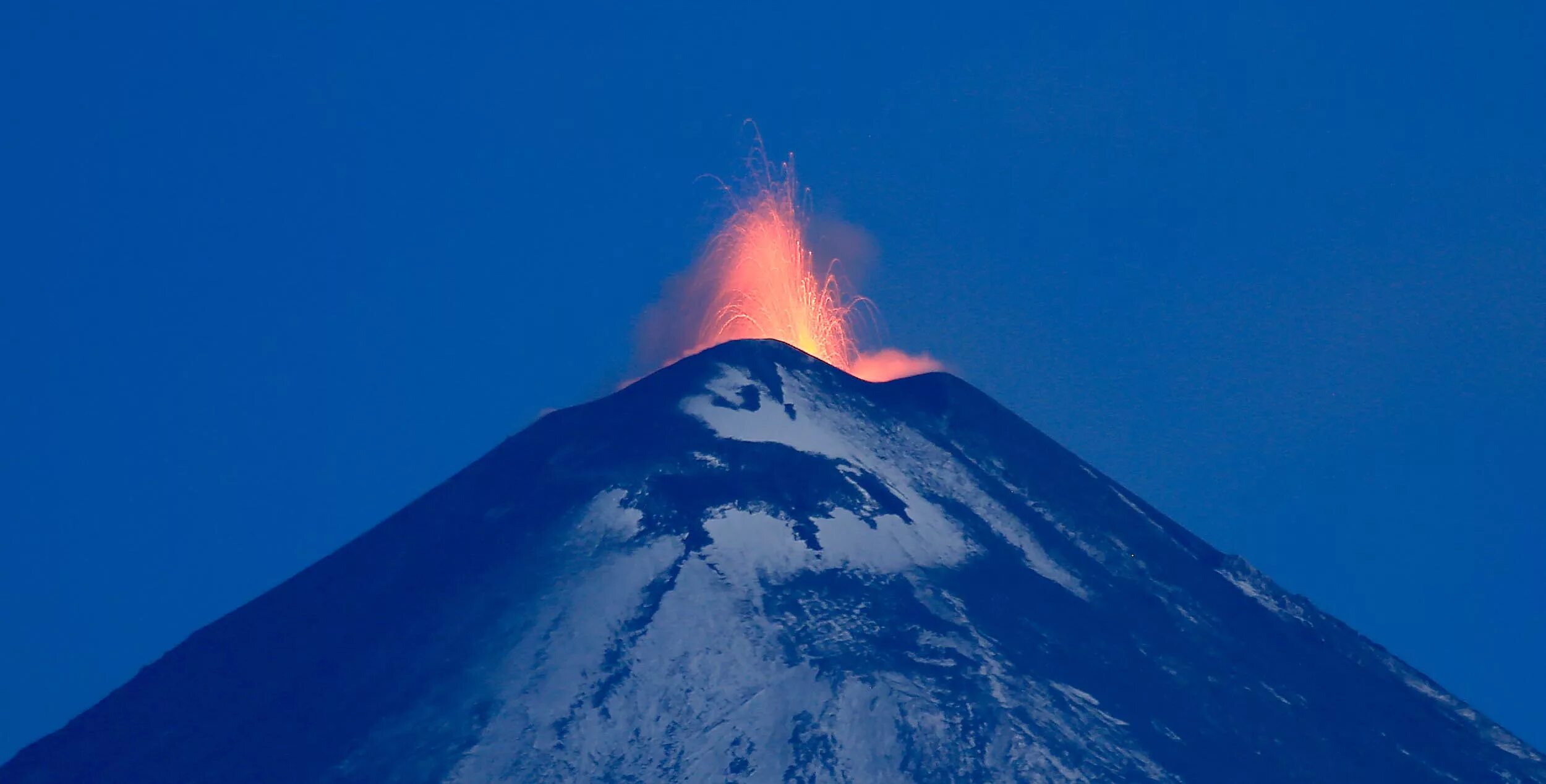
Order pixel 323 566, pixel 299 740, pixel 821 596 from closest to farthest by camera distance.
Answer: pixel 299 740
pixel 821 596
pixel 323 566

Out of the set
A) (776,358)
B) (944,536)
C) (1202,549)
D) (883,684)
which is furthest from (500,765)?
(1202,549)

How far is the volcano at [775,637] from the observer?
60.7 meters

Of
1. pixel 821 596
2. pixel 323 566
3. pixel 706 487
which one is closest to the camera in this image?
pixel 821 596

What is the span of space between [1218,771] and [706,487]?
74.9 feet

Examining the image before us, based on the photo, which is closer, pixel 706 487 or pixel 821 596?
pixel 821 596

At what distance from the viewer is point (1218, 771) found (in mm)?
62156

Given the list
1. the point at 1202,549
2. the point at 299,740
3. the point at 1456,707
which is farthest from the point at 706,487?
the point at 1456,707

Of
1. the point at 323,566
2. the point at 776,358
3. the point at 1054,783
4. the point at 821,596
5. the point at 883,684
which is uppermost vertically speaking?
the point at 776,358

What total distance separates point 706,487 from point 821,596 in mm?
7982

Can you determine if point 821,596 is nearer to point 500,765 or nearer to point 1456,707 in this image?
point 500,765

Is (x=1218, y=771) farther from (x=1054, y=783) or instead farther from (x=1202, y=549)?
(x=1202, y=549)

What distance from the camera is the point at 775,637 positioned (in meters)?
65.3

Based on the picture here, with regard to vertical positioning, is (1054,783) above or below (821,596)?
below

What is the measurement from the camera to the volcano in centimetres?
6066
